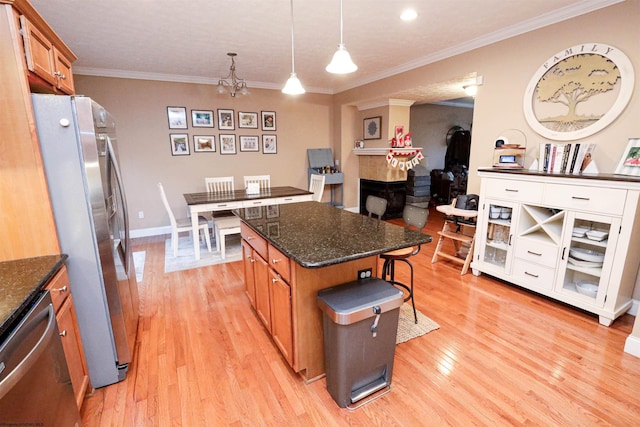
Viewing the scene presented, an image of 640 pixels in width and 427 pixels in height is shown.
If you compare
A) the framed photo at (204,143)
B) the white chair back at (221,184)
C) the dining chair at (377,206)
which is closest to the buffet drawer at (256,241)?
the dining chair at (377,206)

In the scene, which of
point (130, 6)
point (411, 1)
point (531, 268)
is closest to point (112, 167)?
point (130, 6)

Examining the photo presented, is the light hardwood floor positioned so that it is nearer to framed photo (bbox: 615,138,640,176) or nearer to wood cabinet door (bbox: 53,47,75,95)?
framed photo (bbox: 615,138,640,176)

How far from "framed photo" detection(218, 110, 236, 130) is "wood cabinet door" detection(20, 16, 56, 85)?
139 inches

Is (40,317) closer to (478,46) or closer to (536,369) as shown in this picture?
(536,369)

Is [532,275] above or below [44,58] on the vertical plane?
below

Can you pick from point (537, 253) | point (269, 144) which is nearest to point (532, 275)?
point (537, 253)

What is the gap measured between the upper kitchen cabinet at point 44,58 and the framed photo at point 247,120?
132 inches

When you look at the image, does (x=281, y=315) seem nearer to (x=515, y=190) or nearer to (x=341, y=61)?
(x=341, y=61)

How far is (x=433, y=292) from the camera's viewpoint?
2.96 m

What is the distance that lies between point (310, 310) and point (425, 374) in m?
0.86

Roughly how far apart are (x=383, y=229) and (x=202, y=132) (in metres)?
4.24

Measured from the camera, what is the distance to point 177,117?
16.1 feet

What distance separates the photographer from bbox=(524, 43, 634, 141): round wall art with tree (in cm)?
241

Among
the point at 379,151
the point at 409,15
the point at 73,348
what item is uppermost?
the point at 409,15
